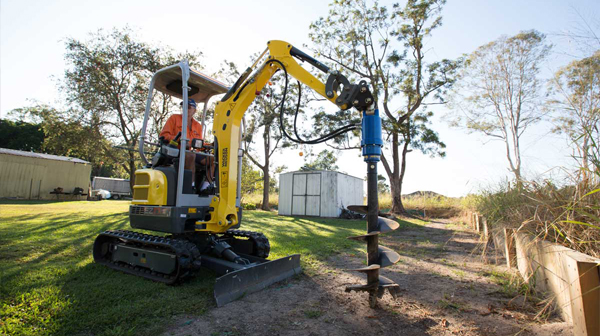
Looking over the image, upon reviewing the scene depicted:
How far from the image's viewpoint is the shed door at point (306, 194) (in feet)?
58.9

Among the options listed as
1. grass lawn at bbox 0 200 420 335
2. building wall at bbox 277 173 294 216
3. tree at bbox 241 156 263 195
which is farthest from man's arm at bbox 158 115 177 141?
tree at bbox 241 156 263 195

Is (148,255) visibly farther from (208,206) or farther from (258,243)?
(258,243)

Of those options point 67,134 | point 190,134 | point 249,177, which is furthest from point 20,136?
point 190,134

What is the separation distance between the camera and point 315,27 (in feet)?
64.4

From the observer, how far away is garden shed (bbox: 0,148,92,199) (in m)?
21.5

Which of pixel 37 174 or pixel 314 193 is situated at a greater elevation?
pixel 37 174

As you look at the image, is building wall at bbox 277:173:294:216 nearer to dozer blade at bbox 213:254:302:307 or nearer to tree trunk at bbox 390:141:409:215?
tree trunk at bbox 390:141:409:215

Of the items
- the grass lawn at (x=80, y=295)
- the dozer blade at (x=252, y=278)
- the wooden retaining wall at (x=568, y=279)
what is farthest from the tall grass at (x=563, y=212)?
the grass lawn at (x=80, y=295)

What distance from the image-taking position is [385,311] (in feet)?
10.0

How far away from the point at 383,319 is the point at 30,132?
50.7 m

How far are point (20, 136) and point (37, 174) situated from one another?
72.8 ft

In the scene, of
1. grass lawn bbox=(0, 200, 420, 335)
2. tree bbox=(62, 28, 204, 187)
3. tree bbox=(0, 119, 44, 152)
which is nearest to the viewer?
grass lawn bbox=(0, 200, 420, 335)

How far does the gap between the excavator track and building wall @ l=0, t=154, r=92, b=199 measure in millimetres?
24378

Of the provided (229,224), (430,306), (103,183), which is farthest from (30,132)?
(430,306)
